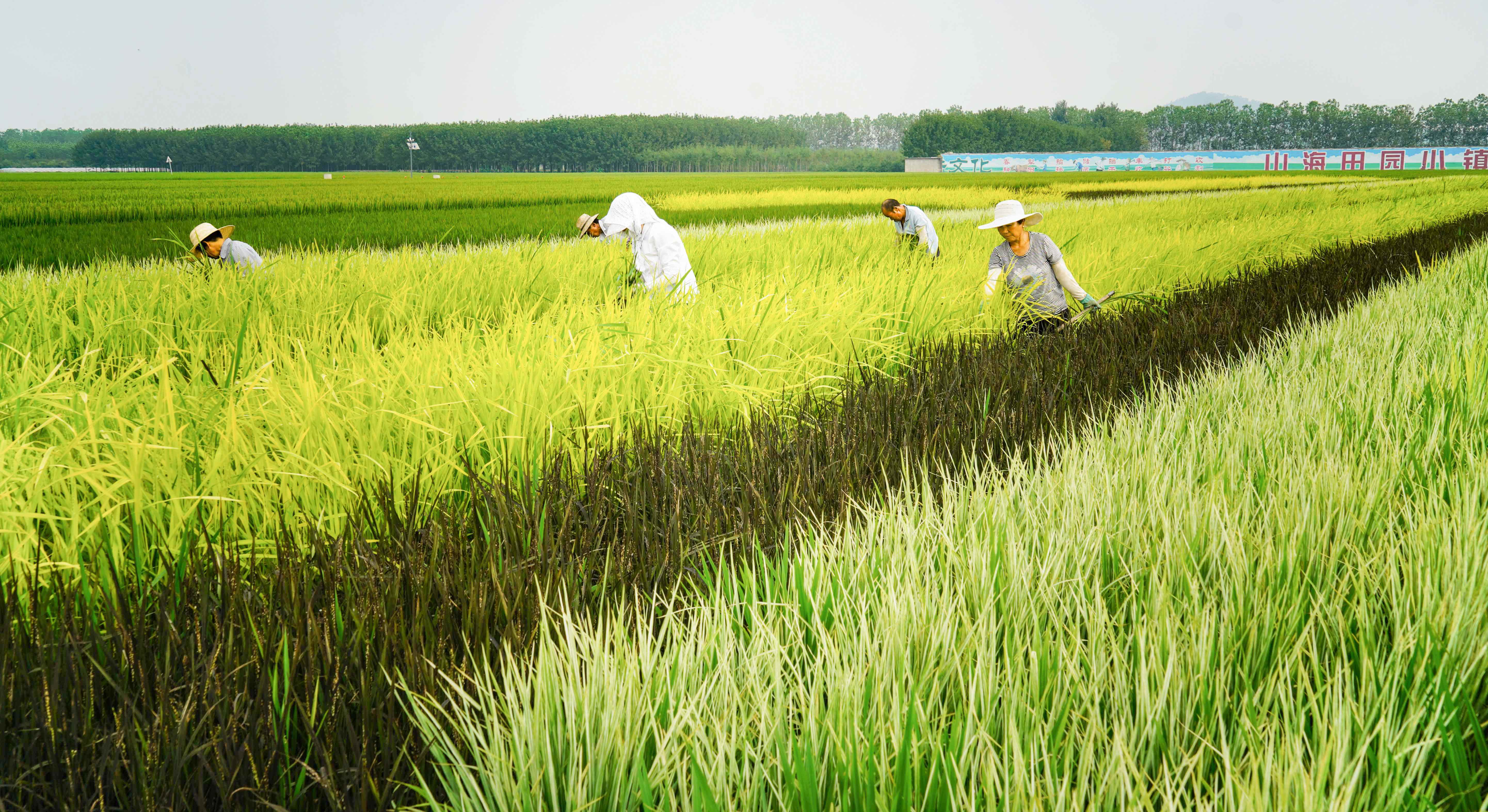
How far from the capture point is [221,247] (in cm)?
612

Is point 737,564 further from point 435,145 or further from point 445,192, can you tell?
point 435,145

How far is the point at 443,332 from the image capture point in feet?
15.1

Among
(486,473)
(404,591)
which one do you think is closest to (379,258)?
(486,473)

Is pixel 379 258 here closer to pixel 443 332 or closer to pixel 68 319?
pixel 443 332

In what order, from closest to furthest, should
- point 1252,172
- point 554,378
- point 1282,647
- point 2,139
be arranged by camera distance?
point 1282,647
point 554,378
point 1252,172
point 2,139

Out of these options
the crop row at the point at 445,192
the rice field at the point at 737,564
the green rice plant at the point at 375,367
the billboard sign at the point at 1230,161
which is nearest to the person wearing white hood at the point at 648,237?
the green rice plant at the point at 375,367

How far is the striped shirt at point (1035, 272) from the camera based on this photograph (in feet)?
15.4

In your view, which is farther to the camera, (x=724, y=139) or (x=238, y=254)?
(x=724, y=139)

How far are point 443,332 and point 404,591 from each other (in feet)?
10.9

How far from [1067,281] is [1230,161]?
71362mm

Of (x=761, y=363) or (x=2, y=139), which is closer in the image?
(x=761, y=363)

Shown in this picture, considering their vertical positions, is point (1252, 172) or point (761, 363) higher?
point (1252, 172)

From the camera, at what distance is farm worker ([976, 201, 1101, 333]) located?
4629mm

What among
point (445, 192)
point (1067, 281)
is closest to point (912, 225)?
point (1067, 281)
